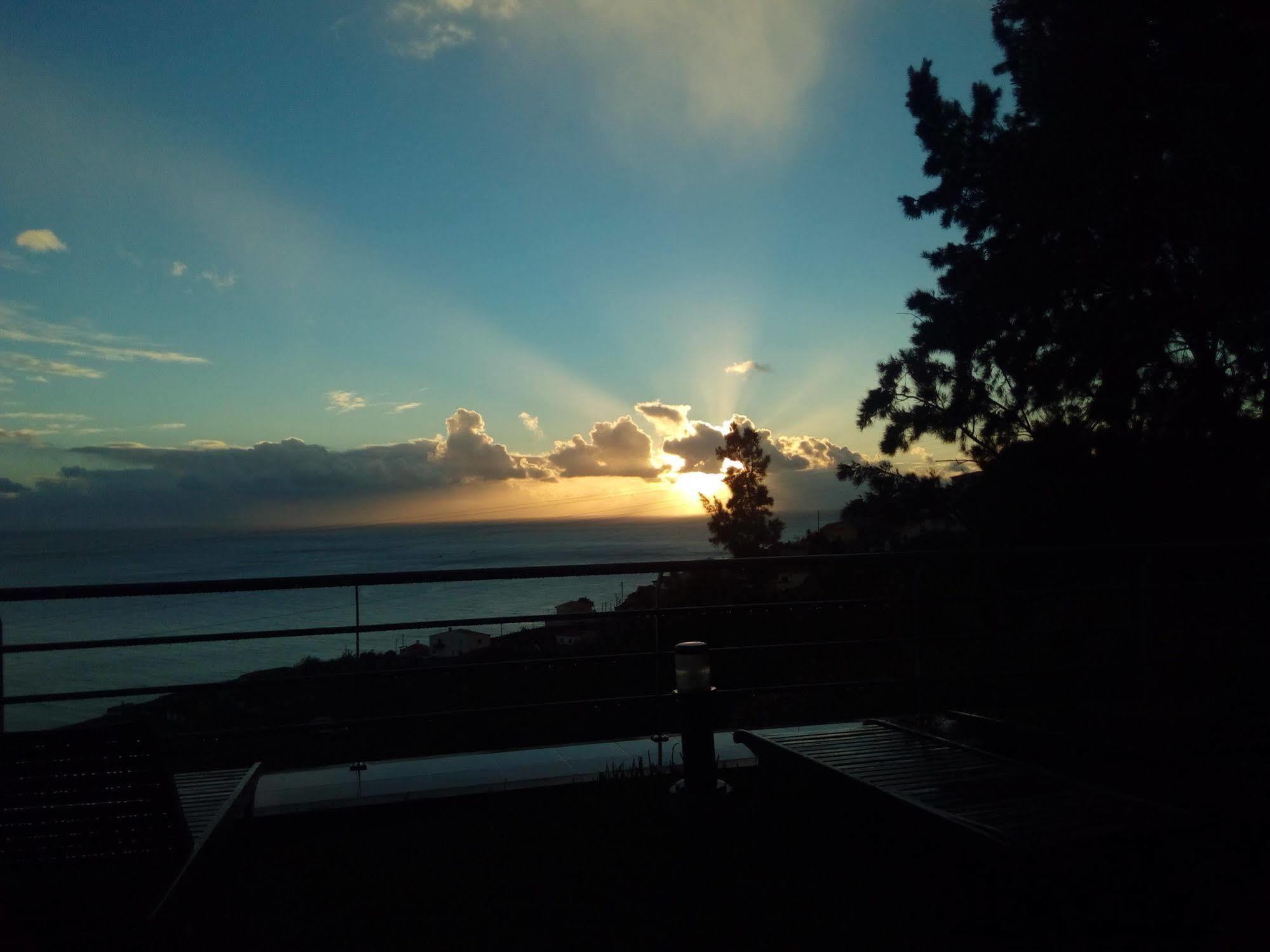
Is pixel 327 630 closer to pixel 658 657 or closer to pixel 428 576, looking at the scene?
pixel 428 576

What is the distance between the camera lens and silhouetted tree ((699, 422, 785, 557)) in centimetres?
4547

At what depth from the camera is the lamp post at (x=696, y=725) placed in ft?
9.62

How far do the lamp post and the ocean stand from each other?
1.94m

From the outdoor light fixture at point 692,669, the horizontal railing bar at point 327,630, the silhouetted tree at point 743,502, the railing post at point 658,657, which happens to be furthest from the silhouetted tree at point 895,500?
the silhouetted tree at point 743,502

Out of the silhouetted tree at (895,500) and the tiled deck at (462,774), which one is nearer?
the tiled deck at (462,774)

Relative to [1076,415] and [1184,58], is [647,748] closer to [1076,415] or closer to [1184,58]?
[1184,58]

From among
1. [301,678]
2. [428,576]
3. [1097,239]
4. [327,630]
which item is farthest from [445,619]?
[1097,239]

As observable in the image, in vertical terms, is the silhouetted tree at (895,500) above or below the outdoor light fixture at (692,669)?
above

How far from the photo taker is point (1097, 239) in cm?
1084

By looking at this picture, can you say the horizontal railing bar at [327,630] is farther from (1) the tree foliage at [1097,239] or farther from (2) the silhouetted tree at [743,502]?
(2) the silhouetted tree at [743,502]

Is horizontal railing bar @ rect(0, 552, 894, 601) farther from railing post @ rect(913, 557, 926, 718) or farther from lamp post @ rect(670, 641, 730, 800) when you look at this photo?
lamp post @ rect(670, 641, 730, 800)

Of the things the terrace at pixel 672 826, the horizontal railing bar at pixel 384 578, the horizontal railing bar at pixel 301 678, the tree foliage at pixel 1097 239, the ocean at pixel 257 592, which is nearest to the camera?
the terrace at pixel 672 826

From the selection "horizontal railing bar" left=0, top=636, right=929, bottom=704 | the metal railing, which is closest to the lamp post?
"horizontal railing bar" left=0, top=636, right=929, bottom=704

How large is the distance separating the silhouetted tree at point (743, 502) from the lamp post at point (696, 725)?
42087mm
